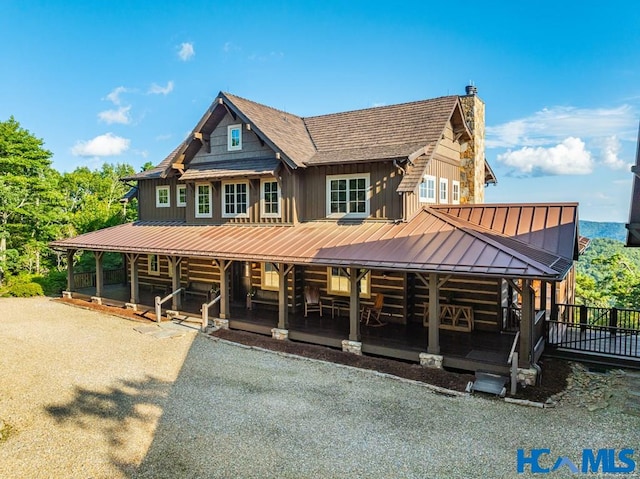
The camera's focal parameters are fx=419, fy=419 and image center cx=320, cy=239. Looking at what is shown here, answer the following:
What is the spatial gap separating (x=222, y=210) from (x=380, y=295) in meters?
7.44

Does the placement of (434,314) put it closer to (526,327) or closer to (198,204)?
(526,327)

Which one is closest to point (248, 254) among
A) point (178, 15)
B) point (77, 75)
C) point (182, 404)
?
point (182, 404)

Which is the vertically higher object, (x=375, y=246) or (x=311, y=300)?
(x=375, y=246)

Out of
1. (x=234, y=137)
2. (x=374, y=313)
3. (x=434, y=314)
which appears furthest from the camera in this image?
(x=234, y=137)

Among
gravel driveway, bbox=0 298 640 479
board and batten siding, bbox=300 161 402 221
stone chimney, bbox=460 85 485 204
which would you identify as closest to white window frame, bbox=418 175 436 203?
board and batten siding, bbox=300 161 402 221

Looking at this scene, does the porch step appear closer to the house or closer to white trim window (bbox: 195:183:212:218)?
the house

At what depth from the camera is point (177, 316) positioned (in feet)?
49.9

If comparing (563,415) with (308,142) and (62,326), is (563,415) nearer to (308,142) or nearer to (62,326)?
(308,142)

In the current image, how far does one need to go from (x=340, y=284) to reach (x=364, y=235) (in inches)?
88.5

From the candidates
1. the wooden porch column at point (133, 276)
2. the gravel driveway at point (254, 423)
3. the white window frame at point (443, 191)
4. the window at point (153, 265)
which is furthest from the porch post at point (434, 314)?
the window at point (153, 265)

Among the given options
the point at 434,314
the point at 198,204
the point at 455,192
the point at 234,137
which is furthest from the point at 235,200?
the point at 434,314

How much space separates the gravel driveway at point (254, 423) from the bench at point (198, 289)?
22.0 feet

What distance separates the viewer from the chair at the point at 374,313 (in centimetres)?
1288

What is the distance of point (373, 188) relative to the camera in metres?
13.5
